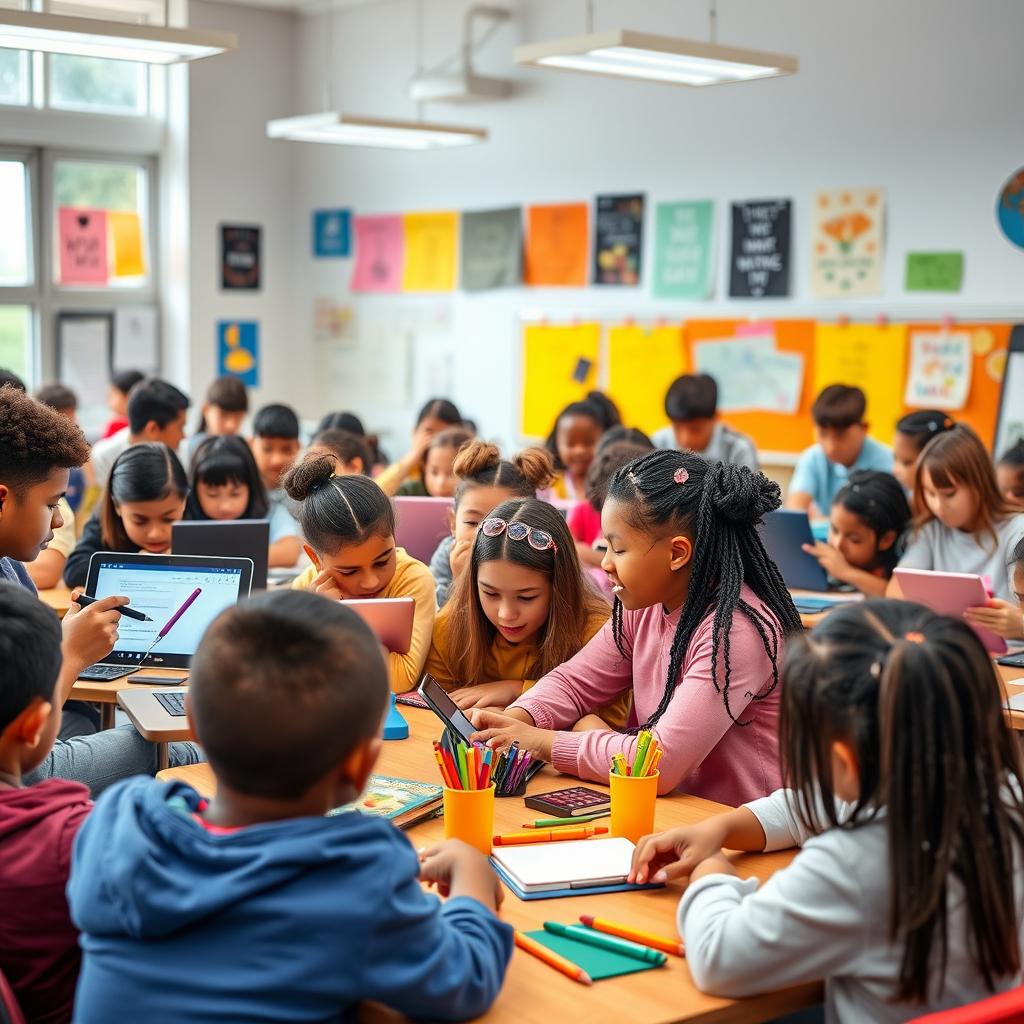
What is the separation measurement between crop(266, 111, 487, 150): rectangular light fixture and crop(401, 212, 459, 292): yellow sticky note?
77 cm

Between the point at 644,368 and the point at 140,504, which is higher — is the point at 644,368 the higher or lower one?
the higher one

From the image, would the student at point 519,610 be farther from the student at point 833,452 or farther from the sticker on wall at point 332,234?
the sticker on wall at point 332,234

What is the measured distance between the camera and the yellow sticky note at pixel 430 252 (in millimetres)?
7312

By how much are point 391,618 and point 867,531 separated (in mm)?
1973

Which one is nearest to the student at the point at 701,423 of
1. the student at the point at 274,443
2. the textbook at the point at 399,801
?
the student at the point at 274,443

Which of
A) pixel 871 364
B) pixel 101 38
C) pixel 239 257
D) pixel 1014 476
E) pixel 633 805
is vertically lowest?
pixel 633 805

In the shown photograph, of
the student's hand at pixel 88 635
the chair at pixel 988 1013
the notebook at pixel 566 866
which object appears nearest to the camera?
the chair at pixel 988 1013

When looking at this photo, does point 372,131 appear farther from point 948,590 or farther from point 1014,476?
point 948,590

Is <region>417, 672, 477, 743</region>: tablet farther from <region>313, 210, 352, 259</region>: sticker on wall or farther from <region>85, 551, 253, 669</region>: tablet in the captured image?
<region>313, 210, 352, 259</region>: sticker on wall

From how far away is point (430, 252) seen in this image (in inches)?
292

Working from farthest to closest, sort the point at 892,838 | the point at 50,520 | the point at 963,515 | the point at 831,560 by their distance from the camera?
the point at 831,560 < the point at 963,515 < the point at 50,520 < the point at 892,838

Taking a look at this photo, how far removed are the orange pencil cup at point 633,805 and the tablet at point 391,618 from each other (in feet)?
2.76

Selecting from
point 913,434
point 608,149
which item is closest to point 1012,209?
point 913,434

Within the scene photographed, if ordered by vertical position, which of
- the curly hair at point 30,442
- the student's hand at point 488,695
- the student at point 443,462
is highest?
the curly hair at point 30,442
